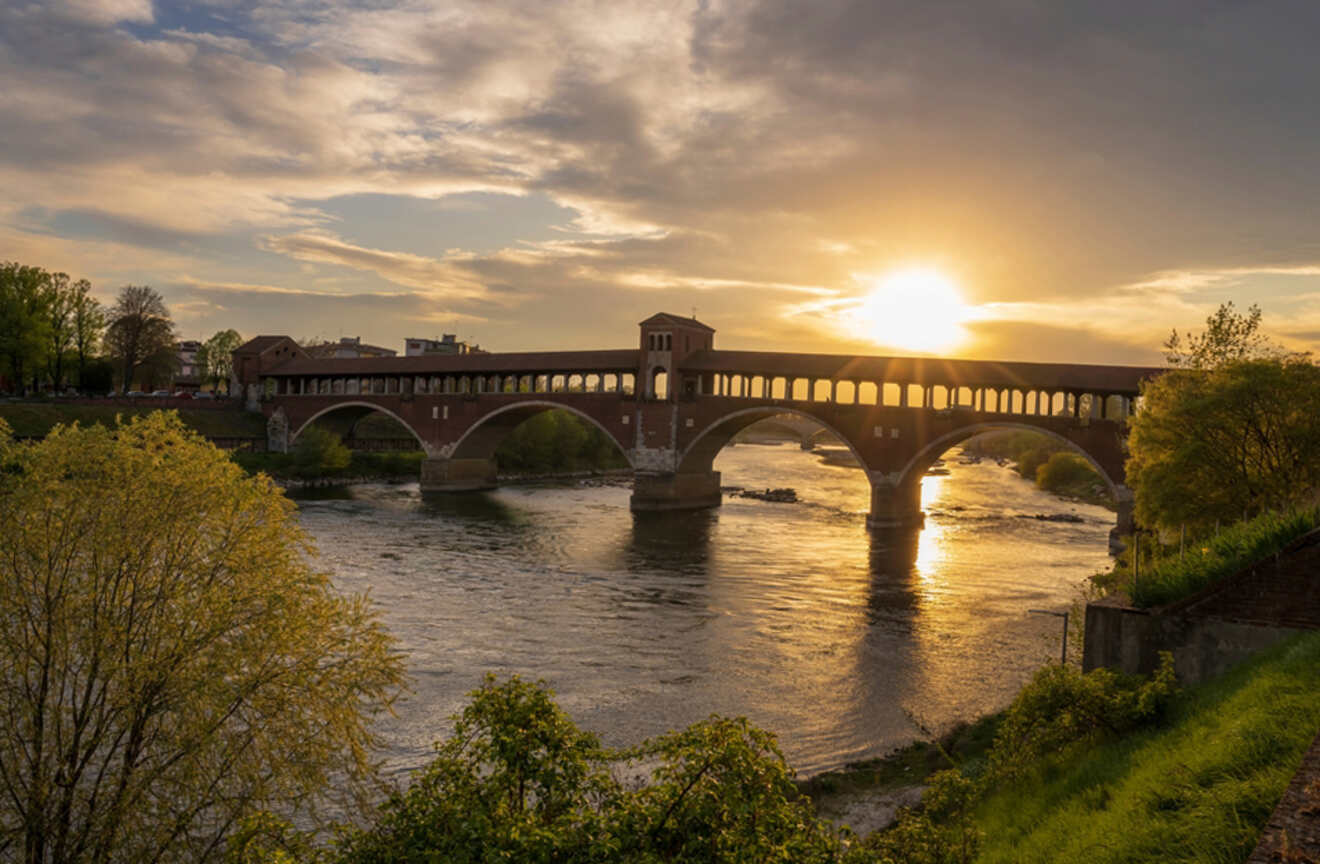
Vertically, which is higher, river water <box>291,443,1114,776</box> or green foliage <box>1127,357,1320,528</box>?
green foliage <box>1127,357,1320,528</box>

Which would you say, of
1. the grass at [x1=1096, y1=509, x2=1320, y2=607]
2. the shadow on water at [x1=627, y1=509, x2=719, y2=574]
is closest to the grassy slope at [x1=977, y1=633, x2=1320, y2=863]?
the grass at [x1=1096, y1=509, x2=1320, y2=607]

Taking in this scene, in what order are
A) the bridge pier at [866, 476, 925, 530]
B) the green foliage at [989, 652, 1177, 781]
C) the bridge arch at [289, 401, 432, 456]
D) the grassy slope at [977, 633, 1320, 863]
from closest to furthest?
1. the grassy slope at [977, 633, 1320, 863]
2. the green foliage at [989, 652, 1177, 781]
3. the bridge pier at [866, 476, 925, 530]
4. the bridge arch at [289, 401, 432, 456]

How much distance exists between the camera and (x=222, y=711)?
411 inches

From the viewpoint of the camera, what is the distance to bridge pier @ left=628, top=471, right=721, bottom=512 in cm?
5338

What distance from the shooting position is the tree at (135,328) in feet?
250

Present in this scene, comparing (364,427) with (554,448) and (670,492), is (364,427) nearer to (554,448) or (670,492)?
(554,448)

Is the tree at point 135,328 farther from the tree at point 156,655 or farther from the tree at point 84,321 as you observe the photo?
the tree at point 156,655

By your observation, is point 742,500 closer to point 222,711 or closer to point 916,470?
point 916,470

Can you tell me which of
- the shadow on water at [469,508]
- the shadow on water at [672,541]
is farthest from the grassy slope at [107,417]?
the shadow on water at [672,541]

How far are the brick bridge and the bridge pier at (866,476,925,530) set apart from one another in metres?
0.07

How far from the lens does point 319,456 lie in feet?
201

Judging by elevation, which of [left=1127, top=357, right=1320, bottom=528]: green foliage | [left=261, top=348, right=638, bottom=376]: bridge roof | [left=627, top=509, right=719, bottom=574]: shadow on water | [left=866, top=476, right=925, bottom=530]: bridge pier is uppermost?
[left=261, top=348, right=638, bottom=376]: bridge roof

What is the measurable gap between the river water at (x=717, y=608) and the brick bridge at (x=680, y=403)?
356cm

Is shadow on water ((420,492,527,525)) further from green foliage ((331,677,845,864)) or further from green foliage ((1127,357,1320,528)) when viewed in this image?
green foliage ((331,677,845,864))
